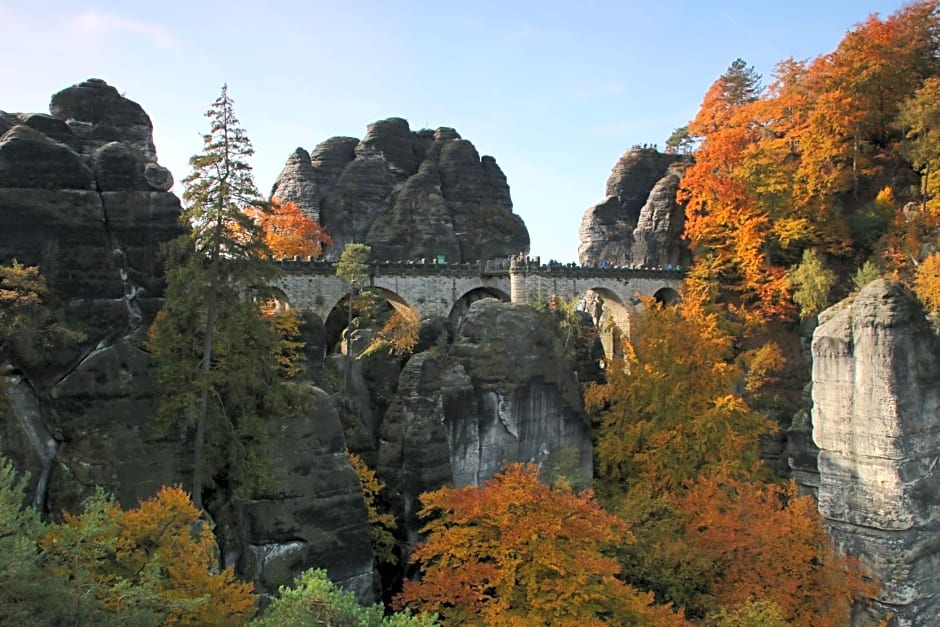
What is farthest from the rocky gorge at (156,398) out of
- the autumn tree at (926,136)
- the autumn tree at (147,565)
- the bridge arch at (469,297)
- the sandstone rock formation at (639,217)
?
the sandstone rock formation at (639,217)

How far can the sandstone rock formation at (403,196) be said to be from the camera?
43.6 meters

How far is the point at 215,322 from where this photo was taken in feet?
56.0

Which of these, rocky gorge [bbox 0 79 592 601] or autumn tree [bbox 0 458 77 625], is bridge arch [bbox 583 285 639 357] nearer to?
rocky gorge [bbox 0 79 592 601]

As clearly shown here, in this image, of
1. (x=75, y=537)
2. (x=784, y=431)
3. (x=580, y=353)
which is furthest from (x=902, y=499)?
(x=75, y=537)

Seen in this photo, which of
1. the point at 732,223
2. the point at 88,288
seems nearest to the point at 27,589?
the point at 88,288

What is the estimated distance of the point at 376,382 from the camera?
82.4 feet

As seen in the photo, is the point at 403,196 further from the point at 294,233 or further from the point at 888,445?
the point at 888,445

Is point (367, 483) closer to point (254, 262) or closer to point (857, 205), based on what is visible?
point (254, 262)

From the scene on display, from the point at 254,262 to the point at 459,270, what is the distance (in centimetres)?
2045

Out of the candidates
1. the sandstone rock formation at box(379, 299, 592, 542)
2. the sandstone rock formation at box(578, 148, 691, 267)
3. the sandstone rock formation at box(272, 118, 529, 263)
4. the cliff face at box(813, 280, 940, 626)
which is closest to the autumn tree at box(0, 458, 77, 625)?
the sandstone rock formation at box(379, 299, 592, 542)

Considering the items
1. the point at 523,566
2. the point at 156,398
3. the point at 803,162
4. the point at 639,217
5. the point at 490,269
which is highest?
the point at 803,162

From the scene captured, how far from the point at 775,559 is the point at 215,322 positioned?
16.4m

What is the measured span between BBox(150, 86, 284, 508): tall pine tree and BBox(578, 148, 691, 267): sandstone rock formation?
3153 centimetres

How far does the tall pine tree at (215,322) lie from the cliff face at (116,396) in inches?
23.3
